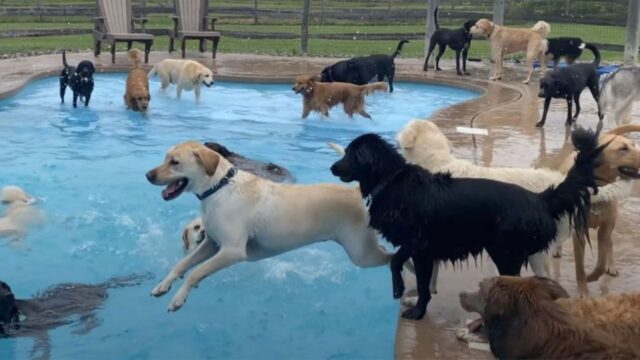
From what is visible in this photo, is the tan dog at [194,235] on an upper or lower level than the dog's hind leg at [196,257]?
lower

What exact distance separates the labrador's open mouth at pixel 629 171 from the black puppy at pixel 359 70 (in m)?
9.08

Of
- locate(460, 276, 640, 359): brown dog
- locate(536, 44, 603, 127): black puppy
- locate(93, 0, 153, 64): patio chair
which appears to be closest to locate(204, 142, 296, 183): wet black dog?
locate(536, 44, 603, 127): black puppy

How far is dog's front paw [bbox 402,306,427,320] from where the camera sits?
16.3 ft

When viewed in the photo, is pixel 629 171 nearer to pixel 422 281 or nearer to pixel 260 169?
pixel 422 281

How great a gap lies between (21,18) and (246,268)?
1086 inches

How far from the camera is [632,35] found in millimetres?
18328

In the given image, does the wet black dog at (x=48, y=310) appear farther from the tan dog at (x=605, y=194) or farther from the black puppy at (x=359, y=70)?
the black puppy at (x=359, y=70)

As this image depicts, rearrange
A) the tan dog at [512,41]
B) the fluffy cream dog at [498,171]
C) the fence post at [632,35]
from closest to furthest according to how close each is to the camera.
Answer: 1. the fluffy cream dog at [498,171]
2. the tan dog at [512,41]
3. the fence post at [632,35]

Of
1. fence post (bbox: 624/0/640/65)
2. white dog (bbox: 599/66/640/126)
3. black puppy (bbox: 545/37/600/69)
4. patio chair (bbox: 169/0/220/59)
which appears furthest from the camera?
patio chair (bbox: 169/0/220/59)

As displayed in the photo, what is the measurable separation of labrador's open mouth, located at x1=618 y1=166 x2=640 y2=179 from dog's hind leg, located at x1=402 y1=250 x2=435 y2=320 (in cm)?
151

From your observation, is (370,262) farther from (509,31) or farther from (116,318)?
(509,31)

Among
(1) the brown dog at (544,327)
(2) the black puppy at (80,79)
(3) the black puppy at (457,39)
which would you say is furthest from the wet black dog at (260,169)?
(3) the black puppy at (457,39)

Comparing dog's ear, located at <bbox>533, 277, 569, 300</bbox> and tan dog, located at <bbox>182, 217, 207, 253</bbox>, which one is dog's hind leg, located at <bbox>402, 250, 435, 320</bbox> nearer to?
dog's ear, located at <bbox>533, 277, 569, 300</bbox>

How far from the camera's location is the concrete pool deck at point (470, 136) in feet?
16.0
